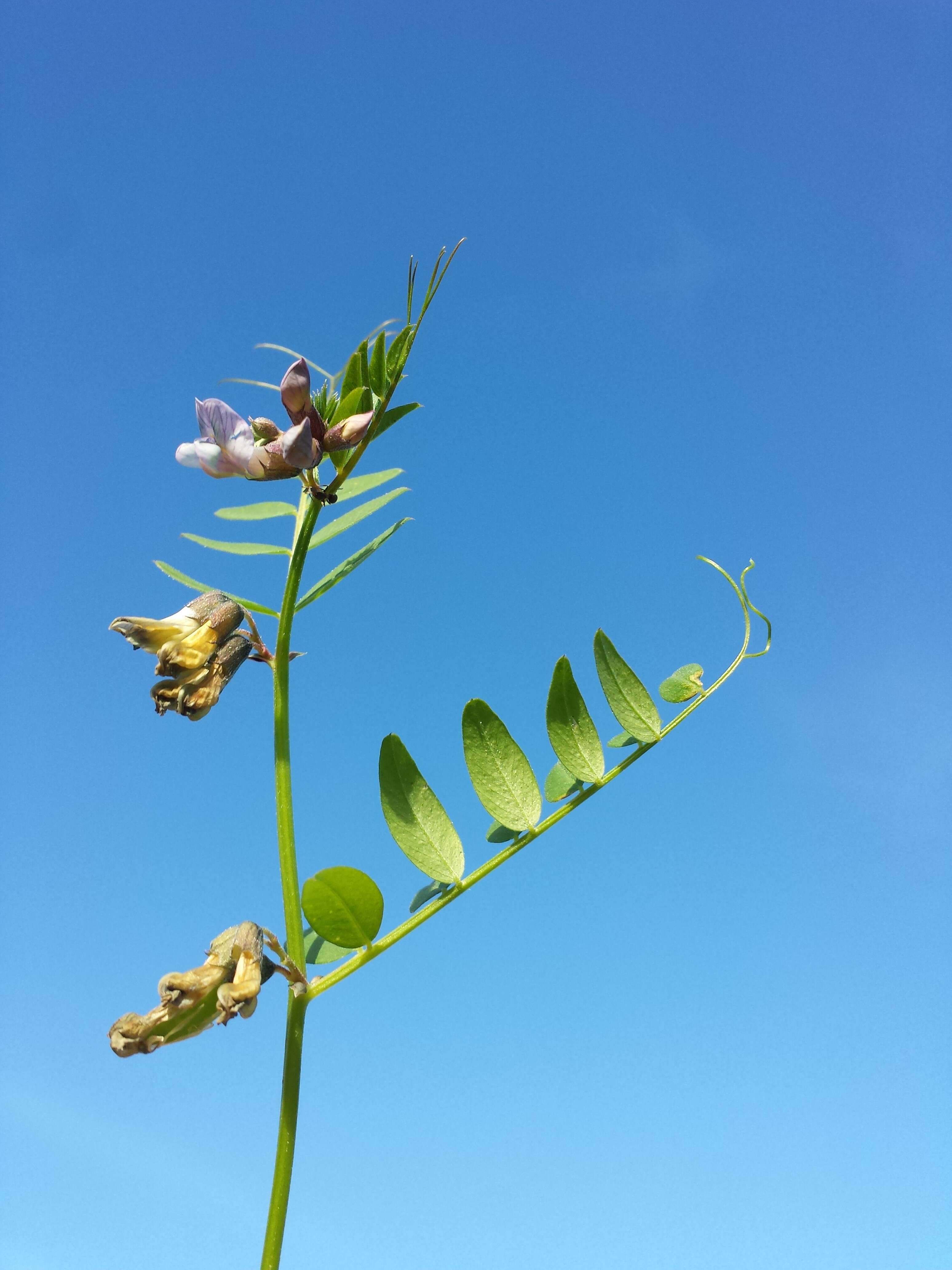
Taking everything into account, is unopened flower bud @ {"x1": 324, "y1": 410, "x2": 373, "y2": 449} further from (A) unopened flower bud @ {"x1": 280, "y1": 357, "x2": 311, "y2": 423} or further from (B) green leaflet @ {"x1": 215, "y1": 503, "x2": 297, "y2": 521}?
(B) green leaflet @ {"x1": 215, "y1": 503, "x2": 297, "y2": 521}

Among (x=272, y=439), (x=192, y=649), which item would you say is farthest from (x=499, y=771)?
(x=272, y=439)

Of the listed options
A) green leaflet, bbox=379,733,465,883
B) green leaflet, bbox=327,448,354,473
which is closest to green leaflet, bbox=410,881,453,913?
green leaflet, bbox=379,733,465,883

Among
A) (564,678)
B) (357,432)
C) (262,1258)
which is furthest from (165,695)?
(262,1258)

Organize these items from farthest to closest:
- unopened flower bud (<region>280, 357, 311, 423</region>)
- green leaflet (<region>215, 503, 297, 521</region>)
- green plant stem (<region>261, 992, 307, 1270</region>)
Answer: green leaflet (<region>215, 503, 297, 521</region>) < unopened flower bud (<region>280, 357, 311, 423</region>) < green plant stem (<region>261, 992, 307, 1270</region>)

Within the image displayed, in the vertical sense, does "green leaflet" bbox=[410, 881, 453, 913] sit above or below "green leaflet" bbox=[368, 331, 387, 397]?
below

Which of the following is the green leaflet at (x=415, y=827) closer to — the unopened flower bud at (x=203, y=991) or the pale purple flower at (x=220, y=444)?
the unopened flower bud at (x=203, y=991)

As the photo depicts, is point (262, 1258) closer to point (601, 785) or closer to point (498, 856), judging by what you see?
point (498, 856)

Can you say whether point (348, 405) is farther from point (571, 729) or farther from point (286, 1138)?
point (286, 1138)

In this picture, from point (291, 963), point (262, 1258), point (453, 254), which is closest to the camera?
point (262, 1258)
